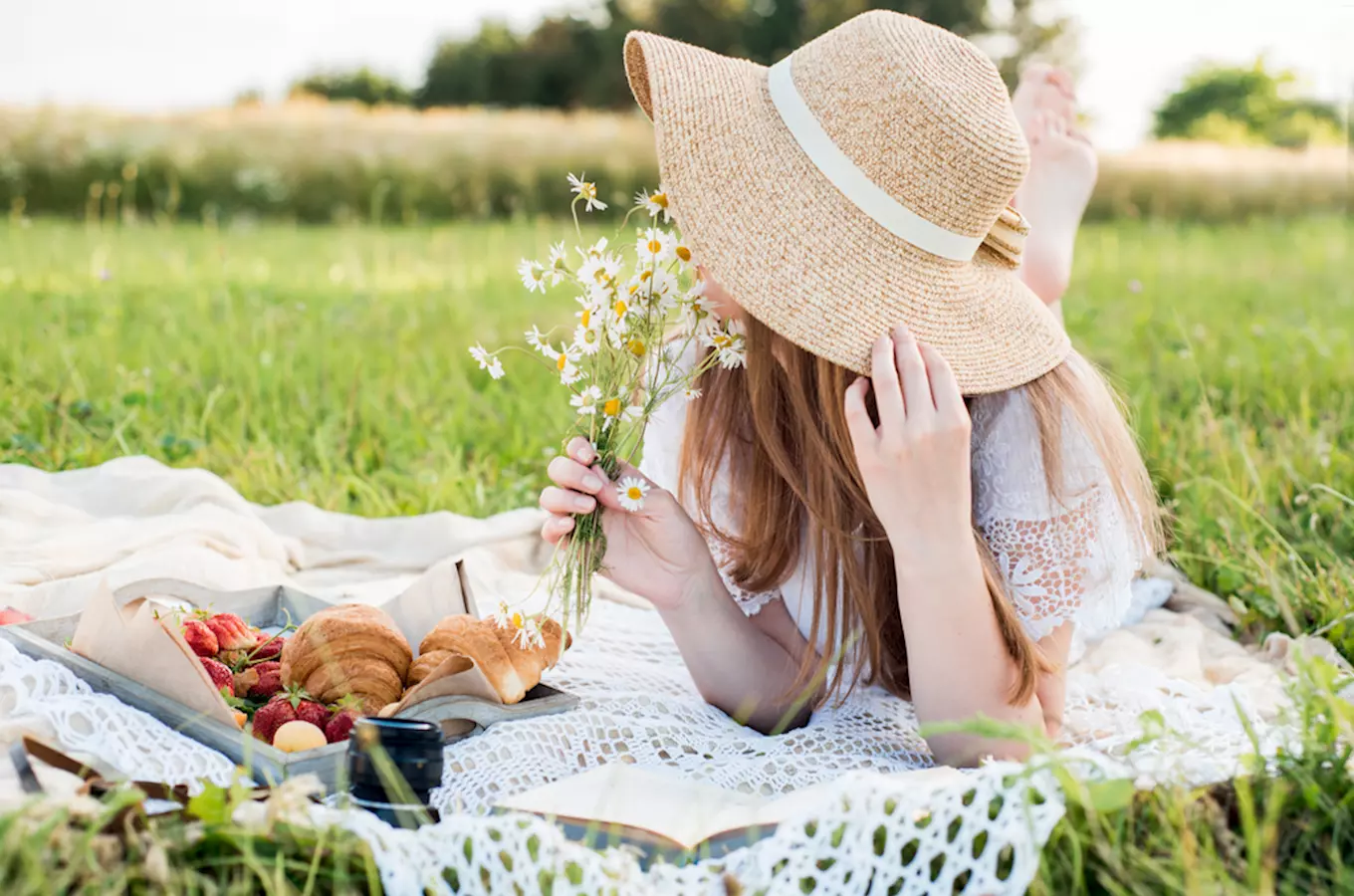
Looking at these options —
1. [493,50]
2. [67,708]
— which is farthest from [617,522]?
[493,50]

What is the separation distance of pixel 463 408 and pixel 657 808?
2.38 m

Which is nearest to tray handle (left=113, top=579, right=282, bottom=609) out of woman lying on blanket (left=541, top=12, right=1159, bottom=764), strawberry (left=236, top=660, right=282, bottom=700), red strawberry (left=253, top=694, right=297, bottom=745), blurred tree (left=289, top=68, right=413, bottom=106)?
strawberry (left=236, top=660, right=282, bottom=700)

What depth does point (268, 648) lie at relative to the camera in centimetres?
198

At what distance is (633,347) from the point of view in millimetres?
1737

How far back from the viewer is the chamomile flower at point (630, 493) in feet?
5.91

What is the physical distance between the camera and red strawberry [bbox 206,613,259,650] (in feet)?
6.38

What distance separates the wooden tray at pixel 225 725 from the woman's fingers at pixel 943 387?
2.36ft

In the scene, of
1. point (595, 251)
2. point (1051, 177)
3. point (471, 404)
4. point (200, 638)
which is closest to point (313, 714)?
point (200, 638)

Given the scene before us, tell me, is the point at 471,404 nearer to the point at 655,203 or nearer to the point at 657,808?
the point at 655,203

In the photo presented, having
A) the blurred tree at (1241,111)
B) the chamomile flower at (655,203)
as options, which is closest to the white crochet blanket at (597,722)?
the chamomile flower at (655,203)

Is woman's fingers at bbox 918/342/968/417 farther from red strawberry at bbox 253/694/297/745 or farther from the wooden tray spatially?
red strawberry at bbox 253/694/297/745

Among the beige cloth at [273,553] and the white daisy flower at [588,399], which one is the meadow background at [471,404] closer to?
the beige cloth at [273,553]

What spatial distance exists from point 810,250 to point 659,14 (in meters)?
26.9

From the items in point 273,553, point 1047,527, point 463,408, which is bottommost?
point 273,553
